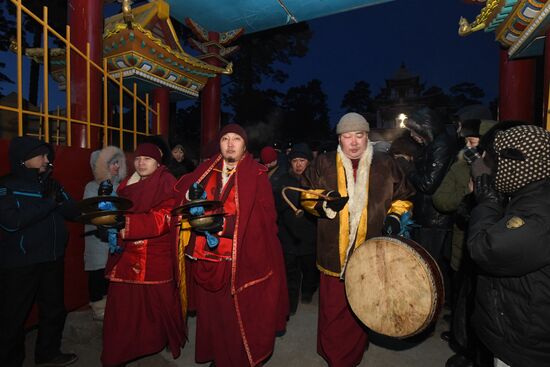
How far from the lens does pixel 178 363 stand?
10.0ft

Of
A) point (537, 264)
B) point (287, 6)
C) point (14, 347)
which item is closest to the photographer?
point (537, 264)

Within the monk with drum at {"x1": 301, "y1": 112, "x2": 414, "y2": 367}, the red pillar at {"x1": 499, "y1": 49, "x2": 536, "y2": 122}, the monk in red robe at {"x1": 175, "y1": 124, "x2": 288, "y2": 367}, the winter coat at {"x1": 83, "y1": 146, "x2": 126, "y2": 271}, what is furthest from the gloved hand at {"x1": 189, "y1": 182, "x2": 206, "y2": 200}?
the red pillar at {"x1": 499, "y1": 49, "x2": 536, "y2": 122}

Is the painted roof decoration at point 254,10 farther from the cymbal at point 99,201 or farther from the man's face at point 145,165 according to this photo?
the cymbal at point 99,201

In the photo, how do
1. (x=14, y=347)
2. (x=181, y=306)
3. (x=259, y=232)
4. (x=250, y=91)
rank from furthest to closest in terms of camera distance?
(x=250, y=91)
(x=181, y=306)
(x=259, y=232)
(x=14, y=347)

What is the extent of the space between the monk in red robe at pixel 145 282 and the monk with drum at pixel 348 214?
134cm

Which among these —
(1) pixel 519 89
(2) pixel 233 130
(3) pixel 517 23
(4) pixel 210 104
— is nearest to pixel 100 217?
→ (2) pixel 233 130

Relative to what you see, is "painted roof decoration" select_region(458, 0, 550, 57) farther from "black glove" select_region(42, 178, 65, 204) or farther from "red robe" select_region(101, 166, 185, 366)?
"black glove" select_region(42, 178, 65, 204)

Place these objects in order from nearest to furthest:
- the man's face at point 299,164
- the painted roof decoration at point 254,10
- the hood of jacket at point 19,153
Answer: the hood of jacket at point 19,153
the man's face at point 299,164
the painted roof decoration at point 254,10

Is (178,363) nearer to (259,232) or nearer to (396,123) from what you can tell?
(259,232)

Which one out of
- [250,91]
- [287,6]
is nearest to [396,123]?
[250,91]

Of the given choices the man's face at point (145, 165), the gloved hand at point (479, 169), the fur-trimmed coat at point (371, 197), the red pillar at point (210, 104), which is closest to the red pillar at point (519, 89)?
the fur-trimmed coat at point (371, 197)

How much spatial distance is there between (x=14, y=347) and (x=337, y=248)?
2822 mm

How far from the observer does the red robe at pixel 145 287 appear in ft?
9.45

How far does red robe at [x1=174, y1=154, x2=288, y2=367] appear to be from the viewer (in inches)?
108
